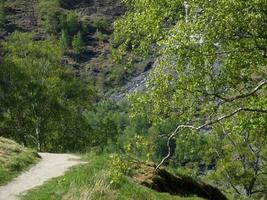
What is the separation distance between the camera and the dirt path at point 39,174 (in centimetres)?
2223

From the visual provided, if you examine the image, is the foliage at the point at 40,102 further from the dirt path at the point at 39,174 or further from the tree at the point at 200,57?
the tree at the point at 200,57

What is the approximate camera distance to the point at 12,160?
27.7 meters

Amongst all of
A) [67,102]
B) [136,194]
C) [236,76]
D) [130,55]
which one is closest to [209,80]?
[236,76]

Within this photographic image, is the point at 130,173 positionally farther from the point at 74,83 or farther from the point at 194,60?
the point at 74,83

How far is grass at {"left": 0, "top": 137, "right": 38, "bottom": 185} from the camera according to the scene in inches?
977

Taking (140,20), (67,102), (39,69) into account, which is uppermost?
(140,20)

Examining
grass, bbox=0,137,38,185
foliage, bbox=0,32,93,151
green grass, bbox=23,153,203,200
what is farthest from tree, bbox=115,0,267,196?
foliage, bbox=0,32,93,151

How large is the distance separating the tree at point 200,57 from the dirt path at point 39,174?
661 centimetres

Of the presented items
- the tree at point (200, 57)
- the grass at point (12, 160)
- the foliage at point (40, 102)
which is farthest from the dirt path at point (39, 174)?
the foliage at point (40, 102)

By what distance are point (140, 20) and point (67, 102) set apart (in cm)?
4867

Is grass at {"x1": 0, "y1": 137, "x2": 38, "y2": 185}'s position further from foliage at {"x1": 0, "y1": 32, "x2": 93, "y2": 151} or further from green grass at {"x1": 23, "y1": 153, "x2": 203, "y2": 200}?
foliage at {"x1": 0, "y1": 32, "x2": 93, "y2": 151}

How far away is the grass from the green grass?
7.22 feet

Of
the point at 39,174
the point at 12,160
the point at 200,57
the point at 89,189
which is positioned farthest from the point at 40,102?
the point at 200,57

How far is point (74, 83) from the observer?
67.3 meters
